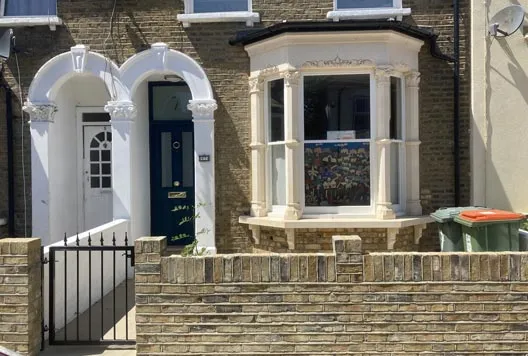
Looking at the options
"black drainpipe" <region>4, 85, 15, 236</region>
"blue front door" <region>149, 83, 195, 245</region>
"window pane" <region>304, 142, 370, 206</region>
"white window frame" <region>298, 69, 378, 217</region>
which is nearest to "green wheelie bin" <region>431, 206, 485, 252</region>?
"white window frame" <region>298, 69, 378, 217</region>

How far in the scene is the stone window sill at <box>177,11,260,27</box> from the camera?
863 centimetres

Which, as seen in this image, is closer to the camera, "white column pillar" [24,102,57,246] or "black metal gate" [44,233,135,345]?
"black metal gate" [44,233,135,345]

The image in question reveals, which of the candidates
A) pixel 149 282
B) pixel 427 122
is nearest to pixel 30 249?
pixel 149 282

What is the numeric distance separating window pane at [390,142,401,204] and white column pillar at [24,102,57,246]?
5495 mm

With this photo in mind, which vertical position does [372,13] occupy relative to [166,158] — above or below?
above

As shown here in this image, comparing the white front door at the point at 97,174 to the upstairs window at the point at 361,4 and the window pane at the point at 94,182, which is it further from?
the upstairs window at the point at 361,4

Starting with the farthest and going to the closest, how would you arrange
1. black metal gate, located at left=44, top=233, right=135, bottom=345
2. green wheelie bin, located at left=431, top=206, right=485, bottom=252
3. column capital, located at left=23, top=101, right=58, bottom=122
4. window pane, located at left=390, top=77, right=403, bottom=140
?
column capital, located at left=23, top=101, right=58, bottom=122, window pane, located at left=390, top=77, right=403, bottom=140, green wheelie bin, located at left=431, top=206, right=485, bottom=252, black metal gate, located at left=44, top=233, right=135, bottom=345

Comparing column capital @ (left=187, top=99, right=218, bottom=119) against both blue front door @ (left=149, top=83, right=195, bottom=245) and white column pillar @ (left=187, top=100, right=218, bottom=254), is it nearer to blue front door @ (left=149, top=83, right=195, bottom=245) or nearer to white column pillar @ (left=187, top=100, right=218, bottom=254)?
white column pillar @ (left=187, top=100, right=218, bottom=254)

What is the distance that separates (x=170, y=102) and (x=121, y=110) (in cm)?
147

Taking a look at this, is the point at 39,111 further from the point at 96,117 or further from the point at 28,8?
the point at 28,8

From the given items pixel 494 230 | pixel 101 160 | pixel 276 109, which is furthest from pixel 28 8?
pixel 494 230

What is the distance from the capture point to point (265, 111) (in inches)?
334

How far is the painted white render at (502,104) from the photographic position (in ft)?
27.7

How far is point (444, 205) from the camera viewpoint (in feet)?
28.3
